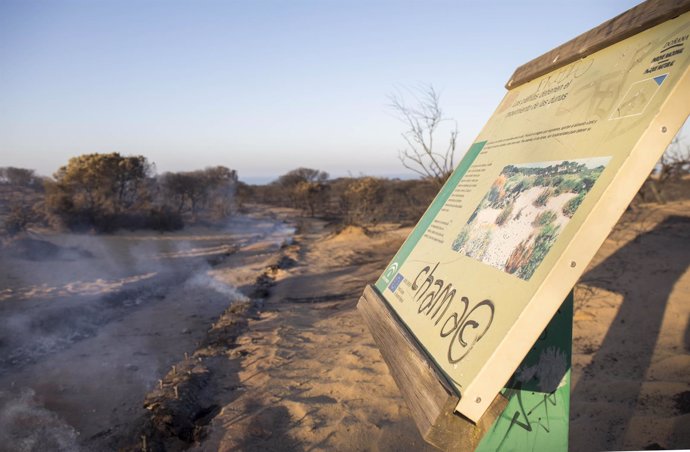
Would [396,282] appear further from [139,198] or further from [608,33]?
[139,198]

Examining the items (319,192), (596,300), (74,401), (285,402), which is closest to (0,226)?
(74,401)

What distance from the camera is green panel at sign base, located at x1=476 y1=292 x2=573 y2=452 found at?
1826 millimetres

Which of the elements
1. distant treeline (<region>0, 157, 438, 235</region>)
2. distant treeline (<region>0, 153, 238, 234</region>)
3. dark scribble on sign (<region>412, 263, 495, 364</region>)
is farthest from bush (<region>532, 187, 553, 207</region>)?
distant treeline (<region>0, 153, 238, 234</region>)

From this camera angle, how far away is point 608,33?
5.16 ft

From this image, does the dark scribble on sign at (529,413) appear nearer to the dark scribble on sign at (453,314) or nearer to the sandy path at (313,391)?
the dark scribble on sign at (453,314)

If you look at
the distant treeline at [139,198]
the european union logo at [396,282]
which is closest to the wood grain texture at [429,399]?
the european union logo at [396,282]

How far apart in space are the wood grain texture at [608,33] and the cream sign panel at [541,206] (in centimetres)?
3

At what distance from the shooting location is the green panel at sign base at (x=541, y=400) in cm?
183

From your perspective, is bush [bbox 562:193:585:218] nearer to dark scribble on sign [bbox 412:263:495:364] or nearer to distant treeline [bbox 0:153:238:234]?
dark scribble on sign [bbox 412:263:495:364]

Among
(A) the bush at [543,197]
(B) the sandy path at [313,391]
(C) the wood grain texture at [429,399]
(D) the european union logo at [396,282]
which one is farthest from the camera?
(B) the sandy path at [313,391]

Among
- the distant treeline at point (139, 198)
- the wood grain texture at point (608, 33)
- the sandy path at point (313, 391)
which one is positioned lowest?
the sandy path at point (313, 391)

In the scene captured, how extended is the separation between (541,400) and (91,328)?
30.3ft

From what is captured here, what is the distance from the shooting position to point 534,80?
7.06 feet

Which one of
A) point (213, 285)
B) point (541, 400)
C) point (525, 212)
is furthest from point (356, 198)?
point (525, 212)
